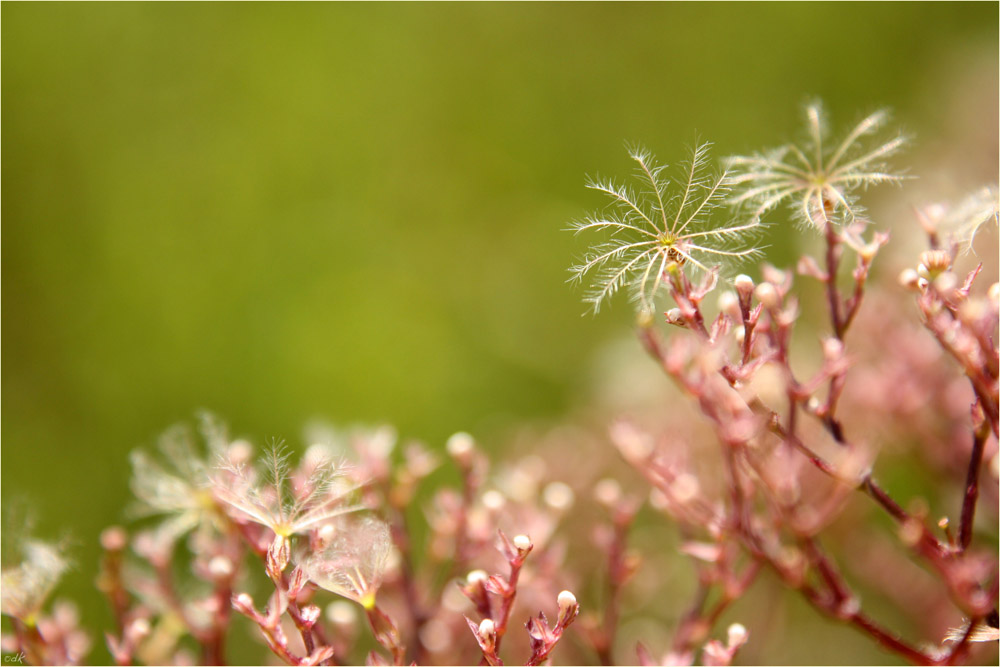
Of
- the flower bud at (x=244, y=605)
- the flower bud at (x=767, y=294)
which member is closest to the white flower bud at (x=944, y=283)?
the flower bud at (x=767, y=294)

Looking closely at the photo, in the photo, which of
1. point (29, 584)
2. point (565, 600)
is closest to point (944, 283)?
point (565, 600)

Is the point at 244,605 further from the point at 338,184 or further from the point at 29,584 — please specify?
the point at 338,184

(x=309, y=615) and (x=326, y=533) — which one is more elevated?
(x=326, y=533)

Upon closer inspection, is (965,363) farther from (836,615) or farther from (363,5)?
(363,5)

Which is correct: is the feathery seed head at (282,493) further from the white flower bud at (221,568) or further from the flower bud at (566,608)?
the flower bud at (566,608)

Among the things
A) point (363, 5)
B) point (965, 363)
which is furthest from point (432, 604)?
point (363, 5)

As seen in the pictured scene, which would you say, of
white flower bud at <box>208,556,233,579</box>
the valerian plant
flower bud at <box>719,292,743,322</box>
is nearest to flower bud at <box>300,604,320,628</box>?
the valerian plant

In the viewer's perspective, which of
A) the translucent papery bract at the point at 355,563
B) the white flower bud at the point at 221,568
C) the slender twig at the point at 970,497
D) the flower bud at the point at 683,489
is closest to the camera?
the slender twig at the point at 970,497
